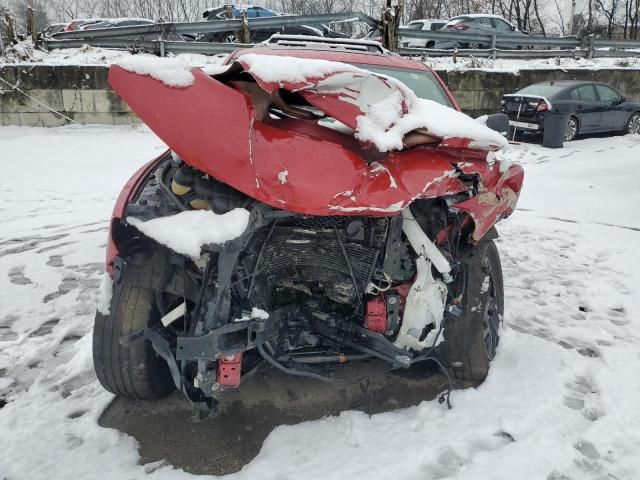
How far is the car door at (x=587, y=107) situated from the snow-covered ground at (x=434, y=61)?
2.26 metres

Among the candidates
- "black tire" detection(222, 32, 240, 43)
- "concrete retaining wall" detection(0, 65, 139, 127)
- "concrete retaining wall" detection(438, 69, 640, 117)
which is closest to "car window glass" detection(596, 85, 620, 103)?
"concrete retaining wall" detection(438, 69, 640, 117)

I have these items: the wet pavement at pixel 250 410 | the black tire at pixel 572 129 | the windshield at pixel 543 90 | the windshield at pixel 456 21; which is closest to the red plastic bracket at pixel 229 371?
the wet pavement at pixel 250 410

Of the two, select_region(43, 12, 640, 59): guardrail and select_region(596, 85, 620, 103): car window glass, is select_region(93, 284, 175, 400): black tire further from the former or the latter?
select_region(596, 85, 620, 103): car window glass

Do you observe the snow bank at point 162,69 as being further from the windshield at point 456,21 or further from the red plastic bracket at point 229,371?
the windshield at point 456,21

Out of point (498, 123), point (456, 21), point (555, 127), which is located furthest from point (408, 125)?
point (456, 21)

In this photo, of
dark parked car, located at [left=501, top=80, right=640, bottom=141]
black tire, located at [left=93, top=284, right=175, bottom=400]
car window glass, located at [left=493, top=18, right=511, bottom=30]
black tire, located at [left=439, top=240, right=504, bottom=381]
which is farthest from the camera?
car window glass, located at [left=493, top=18, right=511, bottom=30]

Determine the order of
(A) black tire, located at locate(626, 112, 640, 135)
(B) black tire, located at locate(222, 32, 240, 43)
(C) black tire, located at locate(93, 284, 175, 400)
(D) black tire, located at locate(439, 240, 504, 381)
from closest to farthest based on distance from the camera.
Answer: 1. (C) black tire, located at locate(93, 284, 175, 400)
2. (D) black tire, located at locate(439, 240, 504, 381)
3. (A) black tire, located at locate(626, 112, 640, 135)
4. (B) black tire, located at locate(222, 32, 240, 43)

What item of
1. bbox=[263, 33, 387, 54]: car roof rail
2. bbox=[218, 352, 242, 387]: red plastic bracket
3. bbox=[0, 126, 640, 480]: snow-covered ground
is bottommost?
bbox=[0, 126, 640, 480]: snow-covered ground

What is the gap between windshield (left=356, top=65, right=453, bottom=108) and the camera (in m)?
3.28

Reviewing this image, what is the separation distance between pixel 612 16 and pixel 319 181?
113 ft

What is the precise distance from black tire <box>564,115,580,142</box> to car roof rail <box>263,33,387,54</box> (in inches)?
329

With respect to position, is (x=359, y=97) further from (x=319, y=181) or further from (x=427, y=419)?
(x=427, y=419)

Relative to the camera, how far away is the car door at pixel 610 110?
10992 millimetres

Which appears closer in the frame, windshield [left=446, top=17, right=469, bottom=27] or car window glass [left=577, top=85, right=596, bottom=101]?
car window glass [left=577, top=85, right=596, bottom=101]
